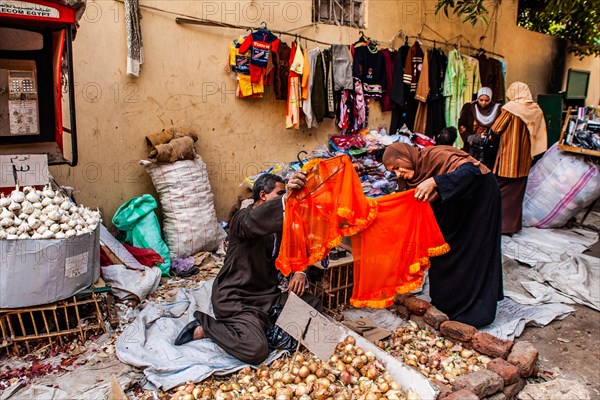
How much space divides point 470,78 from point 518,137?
247 cm

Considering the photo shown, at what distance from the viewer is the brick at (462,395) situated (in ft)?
8.41

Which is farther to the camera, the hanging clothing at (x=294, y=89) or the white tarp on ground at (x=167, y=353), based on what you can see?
the hanging clothing at (x=294, y=89)

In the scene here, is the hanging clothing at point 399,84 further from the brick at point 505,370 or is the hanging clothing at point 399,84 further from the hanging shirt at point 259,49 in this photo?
the brick at point 505,370

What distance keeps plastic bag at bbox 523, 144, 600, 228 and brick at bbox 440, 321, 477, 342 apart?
3944 millimetres

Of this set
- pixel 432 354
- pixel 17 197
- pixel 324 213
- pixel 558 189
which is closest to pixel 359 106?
pixel 558 189

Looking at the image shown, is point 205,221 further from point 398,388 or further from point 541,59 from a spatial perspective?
point 541,59

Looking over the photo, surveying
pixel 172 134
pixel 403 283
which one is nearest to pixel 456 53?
pixel 172 134

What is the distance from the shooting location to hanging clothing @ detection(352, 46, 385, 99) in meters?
6.72

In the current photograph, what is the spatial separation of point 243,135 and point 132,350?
3.48 meters

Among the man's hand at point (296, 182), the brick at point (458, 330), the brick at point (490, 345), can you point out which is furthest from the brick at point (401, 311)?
the man's hand at point (296, 182)

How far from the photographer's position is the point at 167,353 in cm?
315

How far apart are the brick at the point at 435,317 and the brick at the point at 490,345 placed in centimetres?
32

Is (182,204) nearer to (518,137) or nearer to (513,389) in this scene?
(513,389)

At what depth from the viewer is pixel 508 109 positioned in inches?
233
